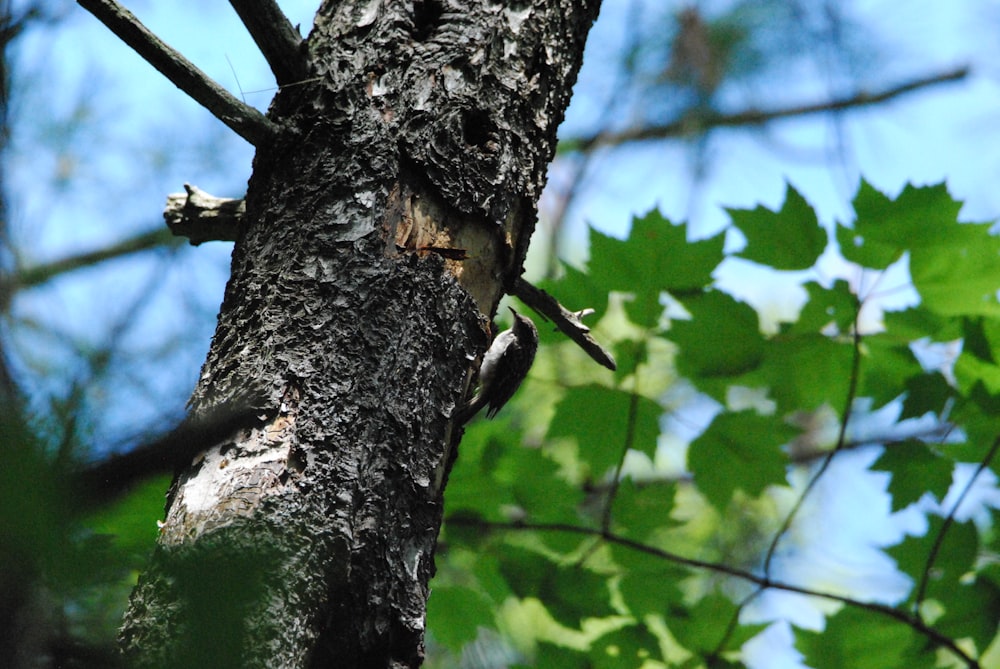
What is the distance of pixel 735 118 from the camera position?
4.46 metres

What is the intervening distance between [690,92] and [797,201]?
9.01ft

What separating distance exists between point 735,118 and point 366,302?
13.1ft

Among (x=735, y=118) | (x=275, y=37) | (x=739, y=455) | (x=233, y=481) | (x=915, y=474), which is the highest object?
(x=735, y=118)

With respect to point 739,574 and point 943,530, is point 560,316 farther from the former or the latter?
point 943,530

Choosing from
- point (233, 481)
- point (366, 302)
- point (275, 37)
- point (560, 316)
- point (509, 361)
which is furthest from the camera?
point (509, 361)

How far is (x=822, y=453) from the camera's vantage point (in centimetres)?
374

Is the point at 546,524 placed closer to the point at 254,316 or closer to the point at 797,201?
the point at 797,201

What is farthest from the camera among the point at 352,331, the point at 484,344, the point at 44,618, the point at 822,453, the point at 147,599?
the point at 822,453

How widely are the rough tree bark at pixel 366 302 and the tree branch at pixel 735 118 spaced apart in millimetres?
3051

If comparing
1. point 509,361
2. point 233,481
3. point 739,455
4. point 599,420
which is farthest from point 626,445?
point 233,481

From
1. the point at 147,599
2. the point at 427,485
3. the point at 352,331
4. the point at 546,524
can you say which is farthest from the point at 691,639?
the point at 147,599

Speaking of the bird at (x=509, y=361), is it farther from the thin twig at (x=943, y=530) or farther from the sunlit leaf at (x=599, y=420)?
the thin twig at (x=943, y=530)

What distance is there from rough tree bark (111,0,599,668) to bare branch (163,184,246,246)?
0.08 metres

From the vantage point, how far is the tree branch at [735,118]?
4.04 m
